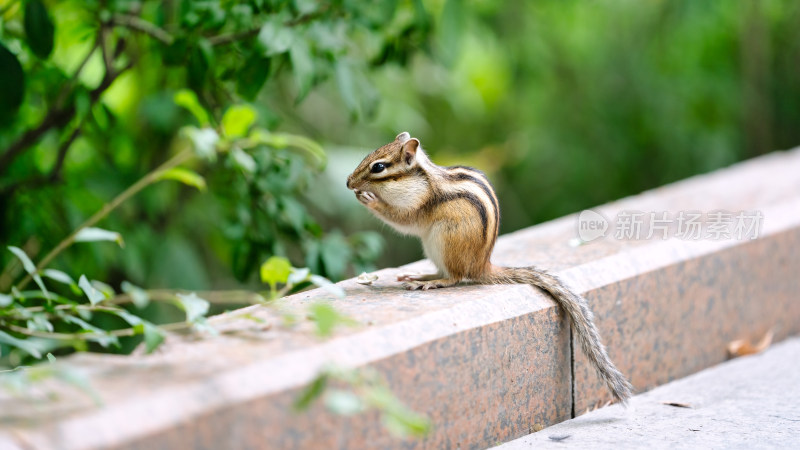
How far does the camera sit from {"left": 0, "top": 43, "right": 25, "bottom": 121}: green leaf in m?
3.02

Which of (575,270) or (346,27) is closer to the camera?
(575,270)

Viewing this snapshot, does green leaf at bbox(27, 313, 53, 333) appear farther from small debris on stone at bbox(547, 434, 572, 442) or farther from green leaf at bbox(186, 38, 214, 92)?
small debris on stone at bbox(547, 434, 572, 442)

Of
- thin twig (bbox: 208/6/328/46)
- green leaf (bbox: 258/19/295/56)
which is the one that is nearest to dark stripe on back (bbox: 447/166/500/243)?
green leaf (bbox: 258/19/295/56)

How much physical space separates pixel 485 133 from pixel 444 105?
0.55 meters

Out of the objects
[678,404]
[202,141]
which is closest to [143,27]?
[202,141]

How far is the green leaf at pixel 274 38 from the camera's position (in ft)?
9.86

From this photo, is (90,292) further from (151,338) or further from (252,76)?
(252,76)

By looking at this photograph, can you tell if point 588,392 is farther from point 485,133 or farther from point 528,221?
point 485,133

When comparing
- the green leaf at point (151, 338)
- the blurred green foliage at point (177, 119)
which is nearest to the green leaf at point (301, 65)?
the blurred green foliage at point (177, 119)

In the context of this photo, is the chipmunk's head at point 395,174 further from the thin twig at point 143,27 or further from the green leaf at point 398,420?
the green leaf at point 398,420

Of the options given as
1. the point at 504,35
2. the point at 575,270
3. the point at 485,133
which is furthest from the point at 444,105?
the point at 575,270

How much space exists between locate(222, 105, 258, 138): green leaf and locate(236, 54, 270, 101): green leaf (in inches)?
18.9

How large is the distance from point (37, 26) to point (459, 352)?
1787 mm

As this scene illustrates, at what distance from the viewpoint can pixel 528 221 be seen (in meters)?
7.66
